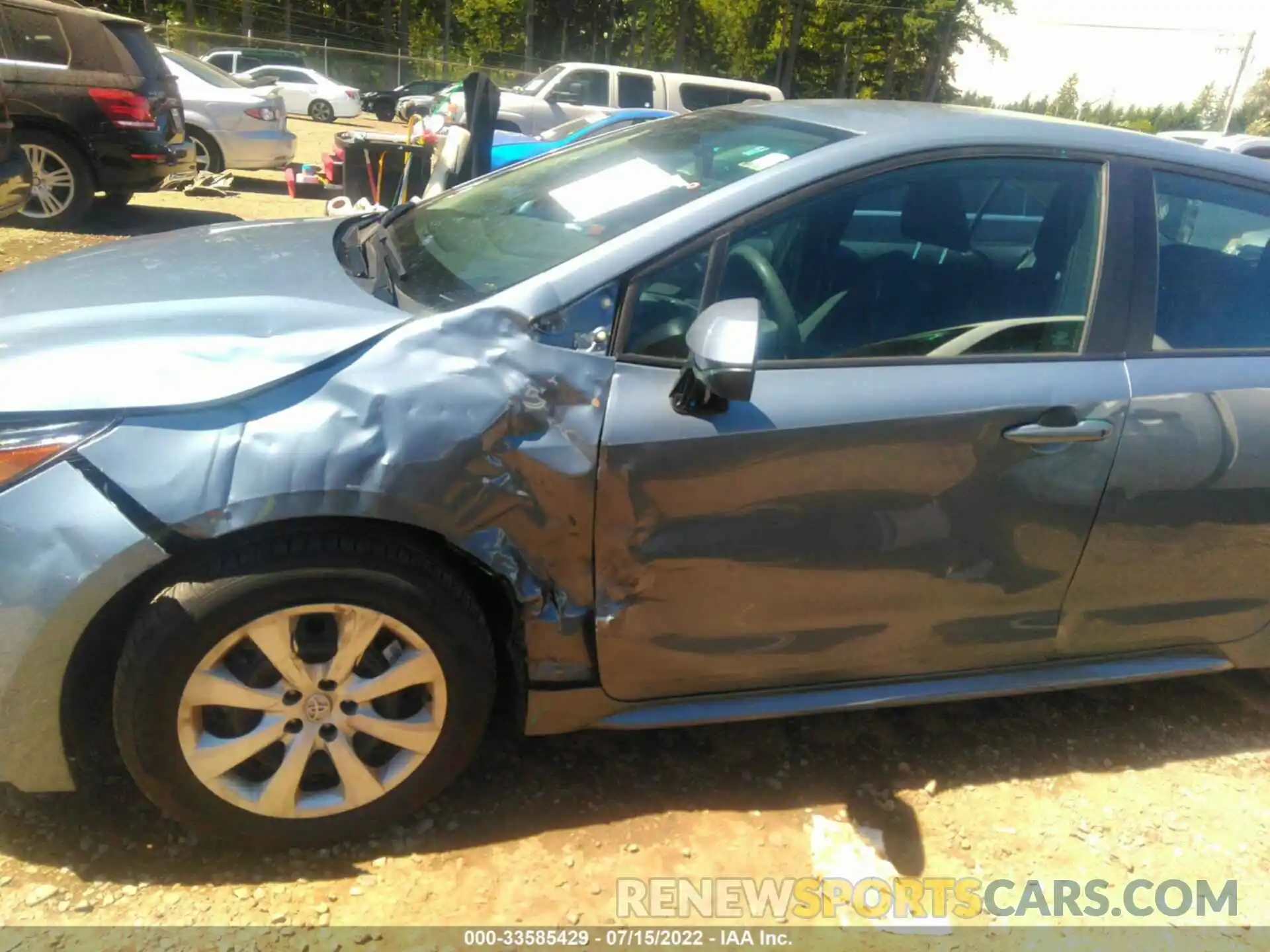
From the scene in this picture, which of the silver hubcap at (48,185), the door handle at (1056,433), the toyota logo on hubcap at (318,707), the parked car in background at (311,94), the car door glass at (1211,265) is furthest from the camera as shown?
the parked car in background at (311,94)

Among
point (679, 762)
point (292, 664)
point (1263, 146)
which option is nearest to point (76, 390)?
point (292, 664)

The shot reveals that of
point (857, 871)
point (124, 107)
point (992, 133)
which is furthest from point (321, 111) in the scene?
point (857, 871)

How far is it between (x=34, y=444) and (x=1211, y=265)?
114 inches

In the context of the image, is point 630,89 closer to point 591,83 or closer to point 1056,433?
point 591,83

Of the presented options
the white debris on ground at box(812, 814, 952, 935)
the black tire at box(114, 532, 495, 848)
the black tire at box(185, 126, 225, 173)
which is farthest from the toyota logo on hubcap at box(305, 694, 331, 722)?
the black tire at box(185, 126, 225, 173)

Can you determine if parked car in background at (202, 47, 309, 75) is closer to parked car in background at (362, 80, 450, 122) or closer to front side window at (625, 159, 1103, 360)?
parked car in background at (362, 80, 450, 122)

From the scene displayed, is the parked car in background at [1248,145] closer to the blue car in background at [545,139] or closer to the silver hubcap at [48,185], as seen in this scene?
the blue car in background at [545,139]

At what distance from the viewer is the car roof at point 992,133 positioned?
2.41m

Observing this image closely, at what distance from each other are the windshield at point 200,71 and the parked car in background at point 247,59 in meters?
16.3

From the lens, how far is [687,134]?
2.82 meters

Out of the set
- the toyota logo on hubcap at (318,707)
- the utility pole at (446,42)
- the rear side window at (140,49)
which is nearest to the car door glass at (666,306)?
the toyota logo on hubcap at (318,707)

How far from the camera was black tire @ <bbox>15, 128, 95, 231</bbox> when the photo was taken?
7.95m

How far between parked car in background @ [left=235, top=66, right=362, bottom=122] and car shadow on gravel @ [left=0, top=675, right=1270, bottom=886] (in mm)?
26119

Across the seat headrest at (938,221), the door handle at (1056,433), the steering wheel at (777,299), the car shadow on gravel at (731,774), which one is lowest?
the car shadow on gravel at (731,774)
